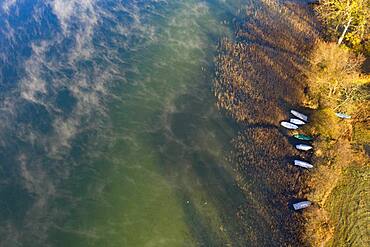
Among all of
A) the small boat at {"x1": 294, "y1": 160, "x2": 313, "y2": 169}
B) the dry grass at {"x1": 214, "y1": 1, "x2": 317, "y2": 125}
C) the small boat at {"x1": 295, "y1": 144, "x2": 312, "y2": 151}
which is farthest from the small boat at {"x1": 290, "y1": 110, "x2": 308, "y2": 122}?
the small boat at {"x1": 294, "y1": 160, "x2": 313, "y2": 169}

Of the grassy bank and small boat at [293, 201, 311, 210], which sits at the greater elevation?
the grassy bank

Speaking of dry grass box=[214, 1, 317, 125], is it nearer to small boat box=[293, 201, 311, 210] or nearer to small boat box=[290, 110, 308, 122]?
small boat box=[290, 110, 308, 122]

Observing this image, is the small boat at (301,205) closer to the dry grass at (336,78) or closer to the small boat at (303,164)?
the small boat at (303,164)

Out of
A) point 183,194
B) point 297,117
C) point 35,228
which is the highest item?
point 297,117

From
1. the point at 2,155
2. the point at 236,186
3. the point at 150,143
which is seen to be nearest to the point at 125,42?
the point at 150,143

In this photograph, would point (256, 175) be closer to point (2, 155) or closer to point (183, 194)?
point (183, 194)

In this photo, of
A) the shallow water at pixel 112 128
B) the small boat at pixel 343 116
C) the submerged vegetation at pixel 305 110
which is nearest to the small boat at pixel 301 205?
the submerged vegetation at pixel 305 110
